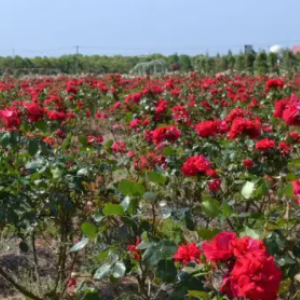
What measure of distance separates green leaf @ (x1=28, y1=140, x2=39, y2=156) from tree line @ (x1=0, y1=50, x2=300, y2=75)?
1707cm

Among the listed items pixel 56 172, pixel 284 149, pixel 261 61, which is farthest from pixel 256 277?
pixel 261 61

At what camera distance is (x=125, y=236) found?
6.02 ft

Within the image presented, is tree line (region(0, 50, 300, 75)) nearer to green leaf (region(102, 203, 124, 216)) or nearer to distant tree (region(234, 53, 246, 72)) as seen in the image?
distant tree (region(234, 53, 246, 72))

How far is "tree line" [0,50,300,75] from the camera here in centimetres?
2291

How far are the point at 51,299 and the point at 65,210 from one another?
18.5 inches

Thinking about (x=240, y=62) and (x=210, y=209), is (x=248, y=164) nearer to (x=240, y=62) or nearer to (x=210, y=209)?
(x=210, y=209)

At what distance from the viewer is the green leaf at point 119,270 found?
1550 millimetres

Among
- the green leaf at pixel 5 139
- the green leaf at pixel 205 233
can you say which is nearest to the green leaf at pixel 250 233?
the green leaf at pixel 205 233

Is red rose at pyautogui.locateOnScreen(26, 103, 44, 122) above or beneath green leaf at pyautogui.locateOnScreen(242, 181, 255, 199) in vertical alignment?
above

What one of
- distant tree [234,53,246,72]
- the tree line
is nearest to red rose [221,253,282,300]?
the tree line

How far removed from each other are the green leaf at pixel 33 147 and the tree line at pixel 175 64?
1707cm

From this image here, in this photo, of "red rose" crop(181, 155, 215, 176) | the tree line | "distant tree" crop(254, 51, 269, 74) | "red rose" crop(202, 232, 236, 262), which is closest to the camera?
"red rose" crop(202, 232, 236, 262)

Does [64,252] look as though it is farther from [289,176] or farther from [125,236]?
[289,176]

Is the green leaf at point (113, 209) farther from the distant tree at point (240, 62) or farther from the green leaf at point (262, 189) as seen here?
the distant tree at point (240, 62)
